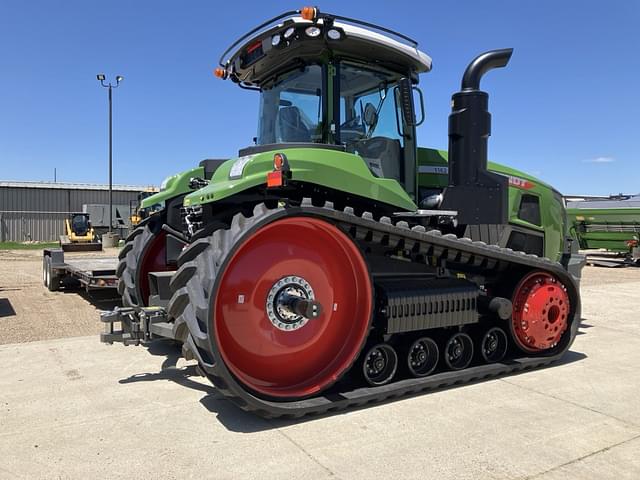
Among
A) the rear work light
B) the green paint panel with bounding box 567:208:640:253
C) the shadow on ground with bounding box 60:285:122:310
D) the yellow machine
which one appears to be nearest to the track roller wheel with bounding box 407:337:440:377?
the rear work light

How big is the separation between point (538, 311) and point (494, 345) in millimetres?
597

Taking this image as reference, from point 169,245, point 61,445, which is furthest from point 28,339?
point 61,445

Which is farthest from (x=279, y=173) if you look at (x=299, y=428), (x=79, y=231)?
(x=79, y=231)

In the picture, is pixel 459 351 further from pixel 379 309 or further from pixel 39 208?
pixel 39 208

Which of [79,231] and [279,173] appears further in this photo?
[79,231]

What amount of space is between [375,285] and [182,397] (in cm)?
190

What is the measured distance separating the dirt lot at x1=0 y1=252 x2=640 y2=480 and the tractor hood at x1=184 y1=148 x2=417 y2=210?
5.60ft

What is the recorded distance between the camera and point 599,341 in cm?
715

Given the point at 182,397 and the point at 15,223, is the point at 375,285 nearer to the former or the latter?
the point at 182,397

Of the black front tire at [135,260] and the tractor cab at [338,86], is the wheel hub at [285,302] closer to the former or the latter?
the tractor cab at [338,86]

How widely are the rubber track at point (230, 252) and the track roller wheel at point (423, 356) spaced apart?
0.35 feet

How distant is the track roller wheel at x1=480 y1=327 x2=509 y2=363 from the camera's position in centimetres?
543

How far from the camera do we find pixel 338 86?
Result: 16.1ft

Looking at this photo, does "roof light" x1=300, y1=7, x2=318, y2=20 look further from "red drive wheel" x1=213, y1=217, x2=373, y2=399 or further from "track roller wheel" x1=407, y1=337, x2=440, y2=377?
"track roller wheel" x1=407, y1=337, x2=440, y2=377
